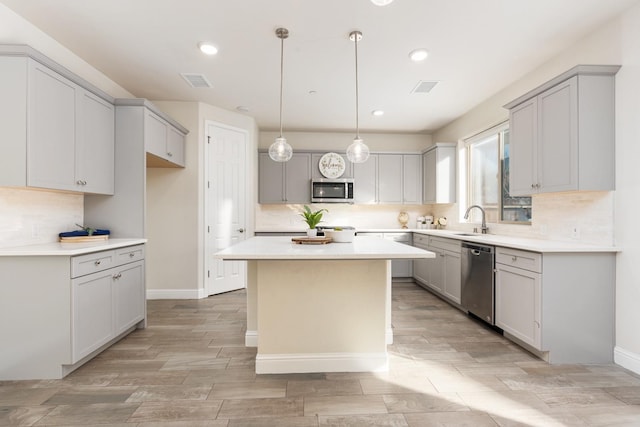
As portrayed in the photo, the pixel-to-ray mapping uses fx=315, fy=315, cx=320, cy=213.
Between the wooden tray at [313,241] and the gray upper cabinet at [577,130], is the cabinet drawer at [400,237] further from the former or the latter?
the wooden tray at [313,241]

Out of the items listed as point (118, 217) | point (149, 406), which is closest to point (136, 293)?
point (118, 217)

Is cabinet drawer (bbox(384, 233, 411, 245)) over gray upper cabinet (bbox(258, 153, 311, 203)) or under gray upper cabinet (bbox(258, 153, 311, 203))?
under

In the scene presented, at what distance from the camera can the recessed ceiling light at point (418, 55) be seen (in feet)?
9.59

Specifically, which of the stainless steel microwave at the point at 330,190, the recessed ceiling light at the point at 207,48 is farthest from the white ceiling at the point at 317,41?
the stainless steel microwave at the point at 330,190

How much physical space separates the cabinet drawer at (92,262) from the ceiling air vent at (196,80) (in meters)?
2.04

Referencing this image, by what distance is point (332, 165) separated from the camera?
559cm

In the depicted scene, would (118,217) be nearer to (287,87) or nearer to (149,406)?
(149,406)

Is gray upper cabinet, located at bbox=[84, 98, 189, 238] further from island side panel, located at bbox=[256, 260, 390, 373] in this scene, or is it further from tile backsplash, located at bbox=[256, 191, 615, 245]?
tile backsplash, located at bbox=[256, 191, 615, 245]

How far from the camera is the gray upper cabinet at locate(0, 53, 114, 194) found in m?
2.16

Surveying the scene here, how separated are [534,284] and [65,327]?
3526mm

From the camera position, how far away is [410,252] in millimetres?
2035

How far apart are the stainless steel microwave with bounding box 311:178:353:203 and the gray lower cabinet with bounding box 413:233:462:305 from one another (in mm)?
1411

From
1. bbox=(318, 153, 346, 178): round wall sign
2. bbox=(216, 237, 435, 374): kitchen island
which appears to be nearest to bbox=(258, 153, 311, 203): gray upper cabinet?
bbox=(318, 153, 346, 178): round wall sign

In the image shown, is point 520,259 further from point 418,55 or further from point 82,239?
point 82,239
